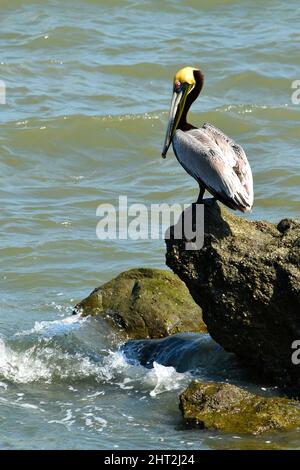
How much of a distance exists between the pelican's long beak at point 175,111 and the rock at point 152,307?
127cm

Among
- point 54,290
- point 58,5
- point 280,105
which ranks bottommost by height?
point 54,290

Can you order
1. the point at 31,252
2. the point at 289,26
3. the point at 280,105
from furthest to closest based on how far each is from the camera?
1. the point at 289,26
2. the point at 280,105
3. the point at 31,252

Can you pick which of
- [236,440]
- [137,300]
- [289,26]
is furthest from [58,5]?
[236,440]

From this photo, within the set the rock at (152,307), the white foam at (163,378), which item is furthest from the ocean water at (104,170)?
the rock at (152,307)

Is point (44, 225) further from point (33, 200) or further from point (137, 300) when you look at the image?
point (137, 300)

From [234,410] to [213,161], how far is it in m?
2.13

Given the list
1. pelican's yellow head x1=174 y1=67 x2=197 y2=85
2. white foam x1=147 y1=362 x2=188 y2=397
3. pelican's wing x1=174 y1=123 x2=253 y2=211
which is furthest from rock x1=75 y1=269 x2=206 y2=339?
pelican's yellow head x1=174 y1=67 x2=197 y2=85

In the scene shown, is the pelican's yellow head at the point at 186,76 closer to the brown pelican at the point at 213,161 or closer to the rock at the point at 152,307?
the brown pelican at the point at 213,161

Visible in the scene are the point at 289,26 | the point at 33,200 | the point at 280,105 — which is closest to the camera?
the point at 33,200

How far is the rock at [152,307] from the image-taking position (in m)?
9.88

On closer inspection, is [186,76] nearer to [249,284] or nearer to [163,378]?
[249,284]

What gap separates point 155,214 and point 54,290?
277 centimetres

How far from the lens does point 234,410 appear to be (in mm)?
7801

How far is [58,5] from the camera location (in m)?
23.7
